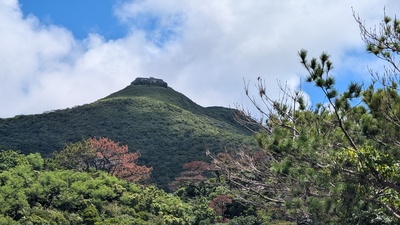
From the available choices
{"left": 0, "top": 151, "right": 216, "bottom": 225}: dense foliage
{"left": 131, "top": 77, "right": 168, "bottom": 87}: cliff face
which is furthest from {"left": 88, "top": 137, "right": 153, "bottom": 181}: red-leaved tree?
{"left": 131, "top": 77, "right": 168, "bottom": 87}: cliff face

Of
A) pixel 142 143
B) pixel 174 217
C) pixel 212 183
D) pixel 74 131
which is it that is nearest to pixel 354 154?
pixel 174 217

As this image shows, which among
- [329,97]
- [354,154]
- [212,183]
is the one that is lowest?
[354,154]

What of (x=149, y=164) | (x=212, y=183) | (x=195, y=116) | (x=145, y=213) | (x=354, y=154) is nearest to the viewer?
(x=354, y=154)

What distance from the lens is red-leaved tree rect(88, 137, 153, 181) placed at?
33.6 meters

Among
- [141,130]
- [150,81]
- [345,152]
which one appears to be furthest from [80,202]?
[150,81]

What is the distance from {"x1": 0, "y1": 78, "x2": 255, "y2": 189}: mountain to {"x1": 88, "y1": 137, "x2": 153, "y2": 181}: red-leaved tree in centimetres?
838

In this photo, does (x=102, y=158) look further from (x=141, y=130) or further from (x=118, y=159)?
(x=141, y=130)

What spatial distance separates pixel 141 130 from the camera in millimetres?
57750

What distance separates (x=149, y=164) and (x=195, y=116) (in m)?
19.0

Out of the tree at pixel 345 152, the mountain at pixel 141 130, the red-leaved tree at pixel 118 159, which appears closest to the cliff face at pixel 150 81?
the mountain at pixel 141 130

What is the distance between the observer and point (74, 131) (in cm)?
5553

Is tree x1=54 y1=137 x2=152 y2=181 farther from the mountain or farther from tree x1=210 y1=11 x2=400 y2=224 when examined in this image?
tree x1=210 y1=11 x2=400 y2=224

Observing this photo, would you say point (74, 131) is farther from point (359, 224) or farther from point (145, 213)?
point (359, 224)

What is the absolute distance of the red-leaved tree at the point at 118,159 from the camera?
33.6 metres
